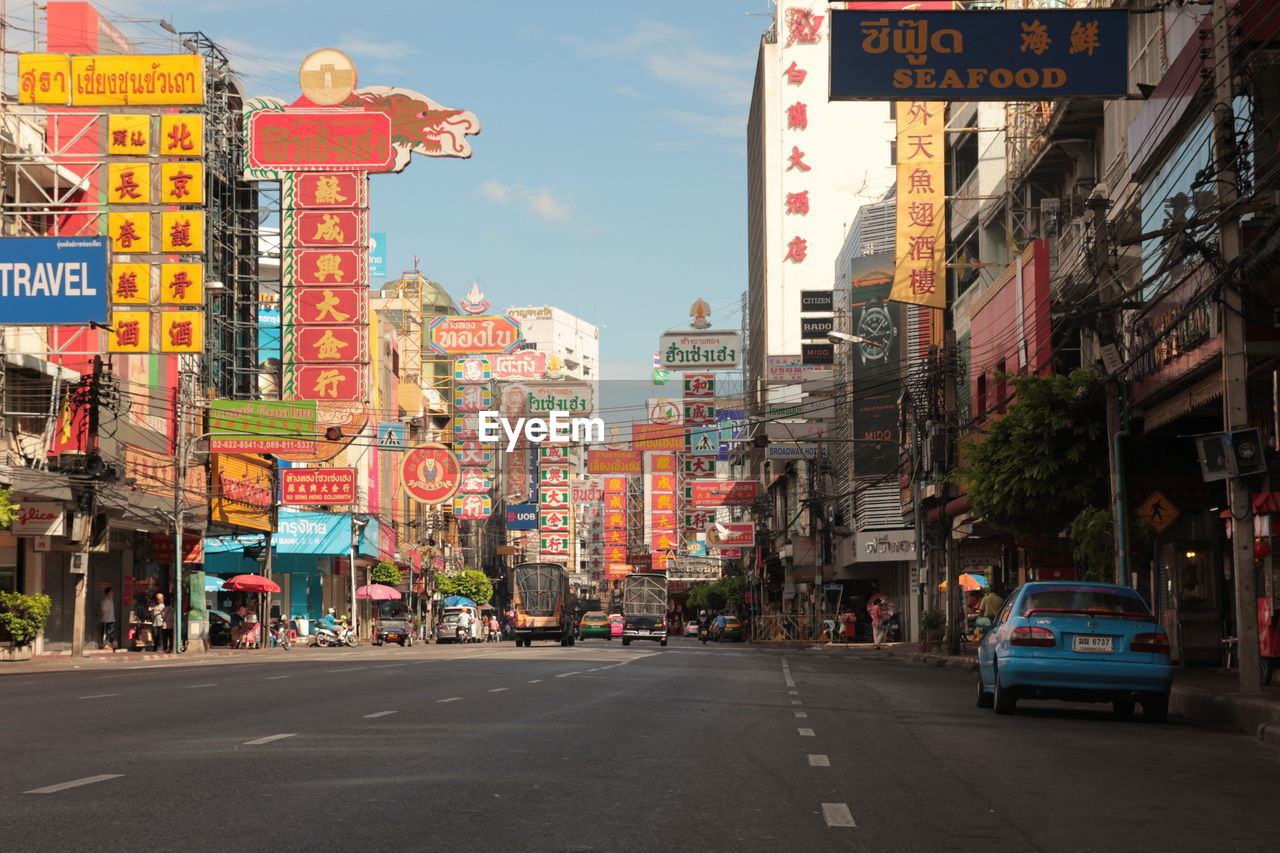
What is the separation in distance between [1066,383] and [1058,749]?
52.5 feet

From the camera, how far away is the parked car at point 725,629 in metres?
90.4

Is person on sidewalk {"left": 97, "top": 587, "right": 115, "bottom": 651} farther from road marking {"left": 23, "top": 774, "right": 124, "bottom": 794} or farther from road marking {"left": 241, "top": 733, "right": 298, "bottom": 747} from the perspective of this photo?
road marking {"left": 23, "top": 774, "right": 124, "bottom": 794}

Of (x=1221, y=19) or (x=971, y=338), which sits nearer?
(x=1221, y=19)

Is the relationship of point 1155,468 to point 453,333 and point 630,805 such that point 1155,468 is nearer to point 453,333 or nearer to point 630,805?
point 630,805

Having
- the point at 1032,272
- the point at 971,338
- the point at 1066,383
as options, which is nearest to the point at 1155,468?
the point at 1066,383

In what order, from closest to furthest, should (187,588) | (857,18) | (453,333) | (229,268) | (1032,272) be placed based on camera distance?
(857,18)
(1032,272)
(187,588)
(229,268)
(453,333)

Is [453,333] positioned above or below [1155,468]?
above

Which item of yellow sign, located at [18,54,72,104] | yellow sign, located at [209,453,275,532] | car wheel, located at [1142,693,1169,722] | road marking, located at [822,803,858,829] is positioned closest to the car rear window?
car wheel, located at [1142,693,1169,722]

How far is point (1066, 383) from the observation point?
3003 centimetres

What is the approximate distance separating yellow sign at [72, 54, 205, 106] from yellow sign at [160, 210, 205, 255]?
3.37m

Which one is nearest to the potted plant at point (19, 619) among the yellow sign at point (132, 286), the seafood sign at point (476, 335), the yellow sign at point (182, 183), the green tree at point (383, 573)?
the yellow sign at point (132, 286)

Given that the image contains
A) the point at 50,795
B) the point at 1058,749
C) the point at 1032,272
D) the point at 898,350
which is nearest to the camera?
the point at 50,795

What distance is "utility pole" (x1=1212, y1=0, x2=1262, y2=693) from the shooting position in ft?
64.9

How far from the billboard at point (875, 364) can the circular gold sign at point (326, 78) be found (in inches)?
941
